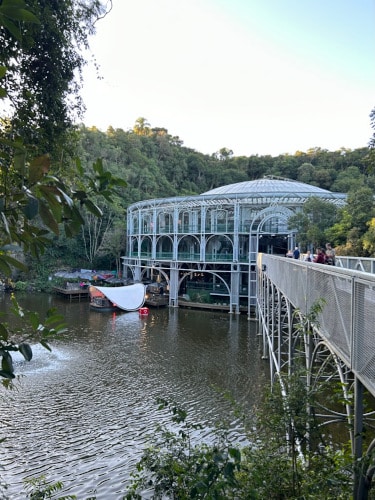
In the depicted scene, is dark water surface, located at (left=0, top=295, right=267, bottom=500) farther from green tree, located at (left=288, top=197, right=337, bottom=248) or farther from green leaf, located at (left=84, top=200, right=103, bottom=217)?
green tree, located at (left=288, top=197, right=337, bottom=248)

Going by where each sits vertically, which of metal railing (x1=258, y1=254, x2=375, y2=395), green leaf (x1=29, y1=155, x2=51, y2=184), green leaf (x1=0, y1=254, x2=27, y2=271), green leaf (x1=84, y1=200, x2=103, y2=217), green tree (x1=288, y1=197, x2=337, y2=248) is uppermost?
green tree (x1=288, y1=197, x2=337, y2=248)

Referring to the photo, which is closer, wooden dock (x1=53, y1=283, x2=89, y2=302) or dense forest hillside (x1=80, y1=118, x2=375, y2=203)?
wooden dock (x1=53, y1=283, x2=89, y2=302)

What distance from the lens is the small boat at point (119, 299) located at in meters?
29.6

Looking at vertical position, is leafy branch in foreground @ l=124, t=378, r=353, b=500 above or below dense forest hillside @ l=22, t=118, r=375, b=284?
below

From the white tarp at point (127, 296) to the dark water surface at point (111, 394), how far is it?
481 cm

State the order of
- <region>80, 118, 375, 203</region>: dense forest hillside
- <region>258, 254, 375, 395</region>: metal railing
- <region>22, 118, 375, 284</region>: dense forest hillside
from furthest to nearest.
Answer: <region>80, 118, 375, 203</region>: dense forest hillside
<region>22, 118, 375, 284</region>: dense forest hillside
<region>258, 254, 375, 395</region>: metal railing

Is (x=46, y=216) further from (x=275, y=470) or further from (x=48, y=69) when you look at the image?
(x=48, y=69)

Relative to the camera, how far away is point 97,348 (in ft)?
63.4

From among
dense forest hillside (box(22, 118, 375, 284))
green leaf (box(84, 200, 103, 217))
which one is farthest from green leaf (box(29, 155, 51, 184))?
dense forest hillside (box(22, 118, 375, 284))

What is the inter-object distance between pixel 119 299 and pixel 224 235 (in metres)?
9.63

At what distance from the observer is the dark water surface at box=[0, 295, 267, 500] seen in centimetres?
923

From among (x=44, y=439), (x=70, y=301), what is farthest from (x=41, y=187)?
(x=70, y=301)

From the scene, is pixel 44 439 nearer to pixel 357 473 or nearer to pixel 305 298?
pixel 305 298

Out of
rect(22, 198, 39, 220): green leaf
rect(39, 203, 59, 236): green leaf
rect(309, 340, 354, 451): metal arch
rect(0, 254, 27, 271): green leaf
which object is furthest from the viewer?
rect(309, 340, 354, 451): metal arch
